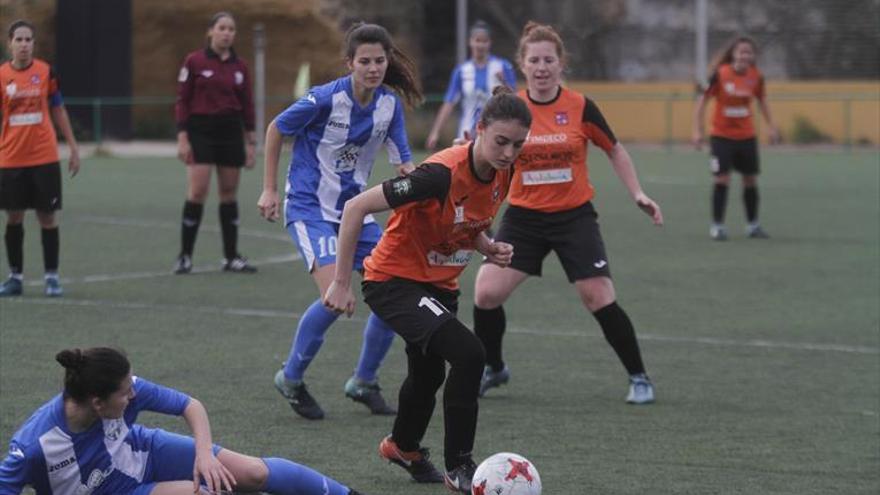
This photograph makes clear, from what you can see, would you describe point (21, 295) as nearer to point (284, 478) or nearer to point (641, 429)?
point (641, 429)

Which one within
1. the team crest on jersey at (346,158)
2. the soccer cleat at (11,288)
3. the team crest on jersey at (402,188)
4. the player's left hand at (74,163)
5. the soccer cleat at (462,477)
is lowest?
the soccer cleat at (11,288)

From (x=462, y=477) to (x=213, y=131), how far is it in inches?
312

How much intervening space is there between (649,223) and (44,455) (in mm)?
13643

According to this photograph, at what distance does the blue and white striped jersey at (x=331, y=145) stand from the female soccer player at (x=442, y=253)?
1606 mm

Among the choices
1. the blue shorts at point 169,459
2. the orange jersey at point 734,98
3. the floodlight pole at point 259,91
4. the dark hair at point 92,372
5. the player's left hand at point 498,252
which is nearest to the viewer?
the dark hair at point 92,372

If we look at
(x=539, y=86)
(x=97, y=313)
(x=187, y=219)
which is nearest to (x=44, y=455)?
(x=539, y=86)

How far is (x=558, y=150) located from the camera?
27.9ft

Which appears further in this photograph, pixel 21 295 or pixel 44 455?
pixel 21 295

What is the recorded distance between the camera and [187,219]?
13.6 metres

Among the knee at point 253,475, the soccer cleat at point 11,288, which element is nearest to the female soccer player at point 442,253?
the knee at point 253,475

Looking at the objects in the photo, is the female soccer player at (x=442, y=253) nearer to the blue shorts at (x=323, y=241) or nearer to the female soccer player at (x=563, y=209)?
the blue shorts at (x=323, y=241)

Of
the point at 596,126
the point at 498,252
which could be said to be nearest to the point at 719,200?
the point at 596,126

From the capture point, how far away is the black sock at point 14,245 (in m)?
11.9

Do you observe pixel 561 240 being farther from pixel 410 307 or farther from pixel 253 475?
pixel 253 475
